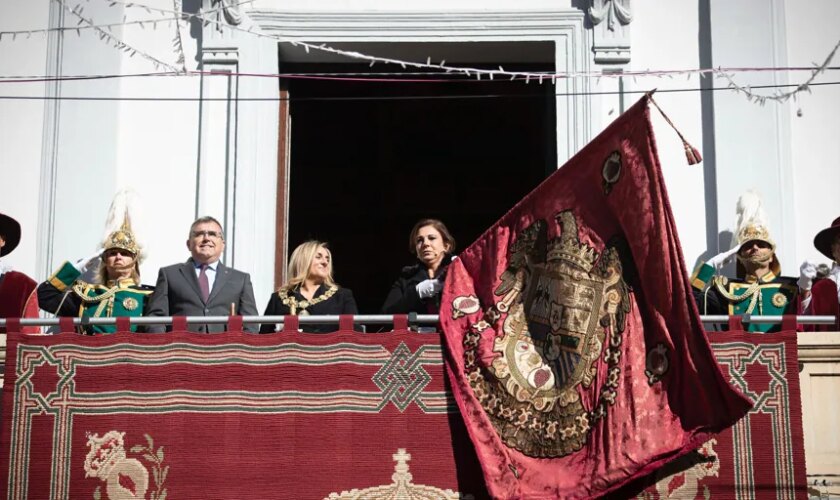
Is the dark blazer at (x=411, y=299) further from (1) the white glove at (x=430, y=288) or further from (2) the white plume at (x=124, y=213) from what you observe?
(2) the white plume at (x=124, y=213)

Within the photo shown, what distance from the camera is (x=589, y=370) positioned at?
9703 millimetres

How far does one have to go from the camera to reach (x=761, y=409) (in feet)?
32.2

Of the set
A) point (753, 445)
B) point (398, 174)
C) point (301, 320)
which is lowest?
point (753, 445)

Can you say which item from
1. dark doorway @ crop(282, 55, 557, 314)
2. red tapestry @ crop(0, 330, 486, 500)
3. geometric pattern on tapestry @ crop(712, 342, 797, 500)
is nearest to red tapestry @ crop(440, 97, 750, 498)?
red tapestry @ crop(0, 330, 486, 500)

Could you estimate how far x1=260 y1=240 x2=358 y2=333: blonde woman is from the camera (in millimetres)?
10531

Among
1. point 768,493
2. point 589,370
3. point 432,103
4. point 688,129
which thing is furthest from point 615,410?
point 432,103

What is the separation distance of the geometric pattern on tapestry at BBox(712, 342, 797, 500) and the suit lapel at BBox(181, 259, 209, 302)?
3407 millimetres

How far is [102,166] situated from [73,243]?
2.15 feet

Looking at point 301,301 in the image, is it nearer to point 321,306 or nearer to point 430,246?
point 321,306

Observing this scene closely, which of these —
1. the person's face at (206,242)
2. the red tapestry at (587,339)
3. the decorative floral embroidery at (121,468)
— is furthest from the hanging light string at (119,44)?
the decorative floral embroidery at (121,468)

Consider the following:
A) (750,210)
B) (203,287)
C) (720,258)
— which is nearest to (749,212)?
(750,210)

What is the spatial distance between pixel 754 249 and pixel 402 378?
2952 mm

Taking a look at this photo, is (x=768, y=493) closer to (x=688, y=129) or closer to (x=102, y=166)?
(x=688, y=129)

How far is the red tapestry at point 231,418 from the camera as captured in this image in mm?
9797
